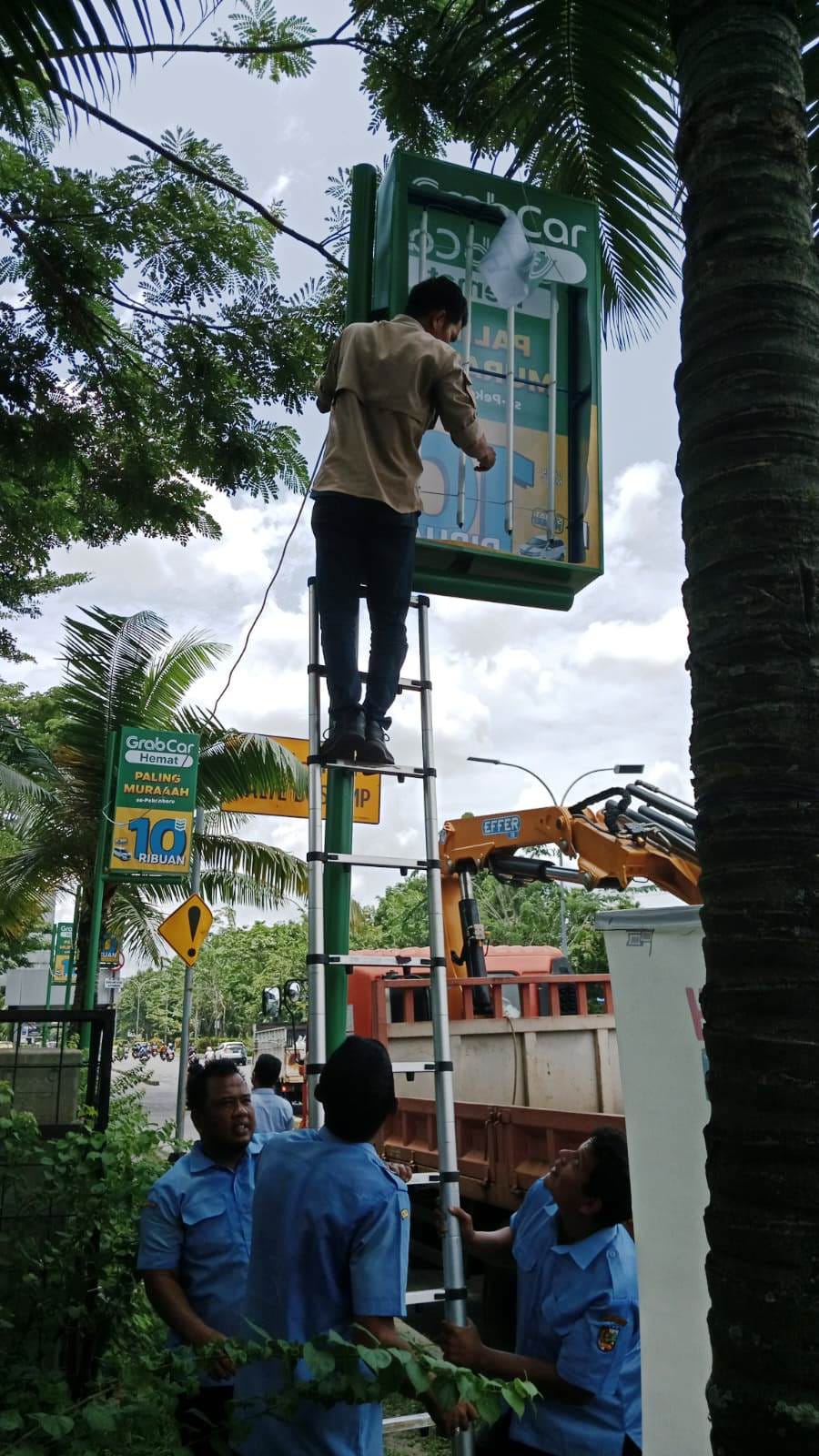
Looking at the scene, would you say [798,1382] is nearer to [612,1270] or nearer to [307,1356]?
[307,1356]

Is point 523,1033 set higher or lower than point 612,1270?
higher

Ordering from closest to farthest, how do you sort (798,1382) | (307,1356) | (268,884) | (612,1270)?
(798,1382) → (307,1356) → (612,1270) → (268,884)

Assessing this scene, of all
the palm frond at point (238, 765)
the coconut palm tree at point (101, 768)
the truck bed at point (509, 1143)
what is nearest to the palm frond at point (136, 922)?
the coconut palm tree at point (101, 768)

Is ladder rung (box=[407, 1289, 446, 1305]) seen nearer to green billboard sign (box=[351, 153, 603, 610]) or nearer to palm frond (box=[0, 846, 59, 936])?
green billboard sign (box=[351, 153, 603, 610])

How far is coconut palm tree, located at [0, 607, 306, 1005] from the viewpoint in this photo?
15.9 m

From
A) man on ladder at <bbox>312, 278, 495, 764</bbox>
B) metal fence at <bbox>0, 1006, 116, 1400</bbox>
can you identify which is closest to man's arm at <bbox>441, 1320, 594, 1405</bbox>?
metal fence at <bbox>0, 1006, 116, 1400</bbox>

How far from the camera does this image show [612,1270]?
10.8 ft

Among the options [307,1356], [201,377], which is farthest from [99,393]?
[307,1356]

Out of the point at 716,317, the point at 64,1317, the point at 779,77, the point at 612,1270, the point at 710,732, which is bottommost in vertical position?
the point at 64,1317

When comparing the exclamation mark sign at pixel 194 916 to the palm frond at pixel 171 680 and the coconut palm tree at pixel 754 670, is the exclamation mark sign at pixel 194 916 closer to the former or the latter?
the palm frond at pixel 171 680

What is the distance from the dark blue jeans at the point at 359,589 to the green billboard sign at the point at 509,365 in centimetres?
75

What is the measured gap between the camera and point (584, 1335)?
3160 millimetres

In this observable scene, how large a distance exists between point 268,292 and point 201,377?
2.34 feet

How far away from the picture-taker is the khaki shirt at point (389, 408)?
415 cm
